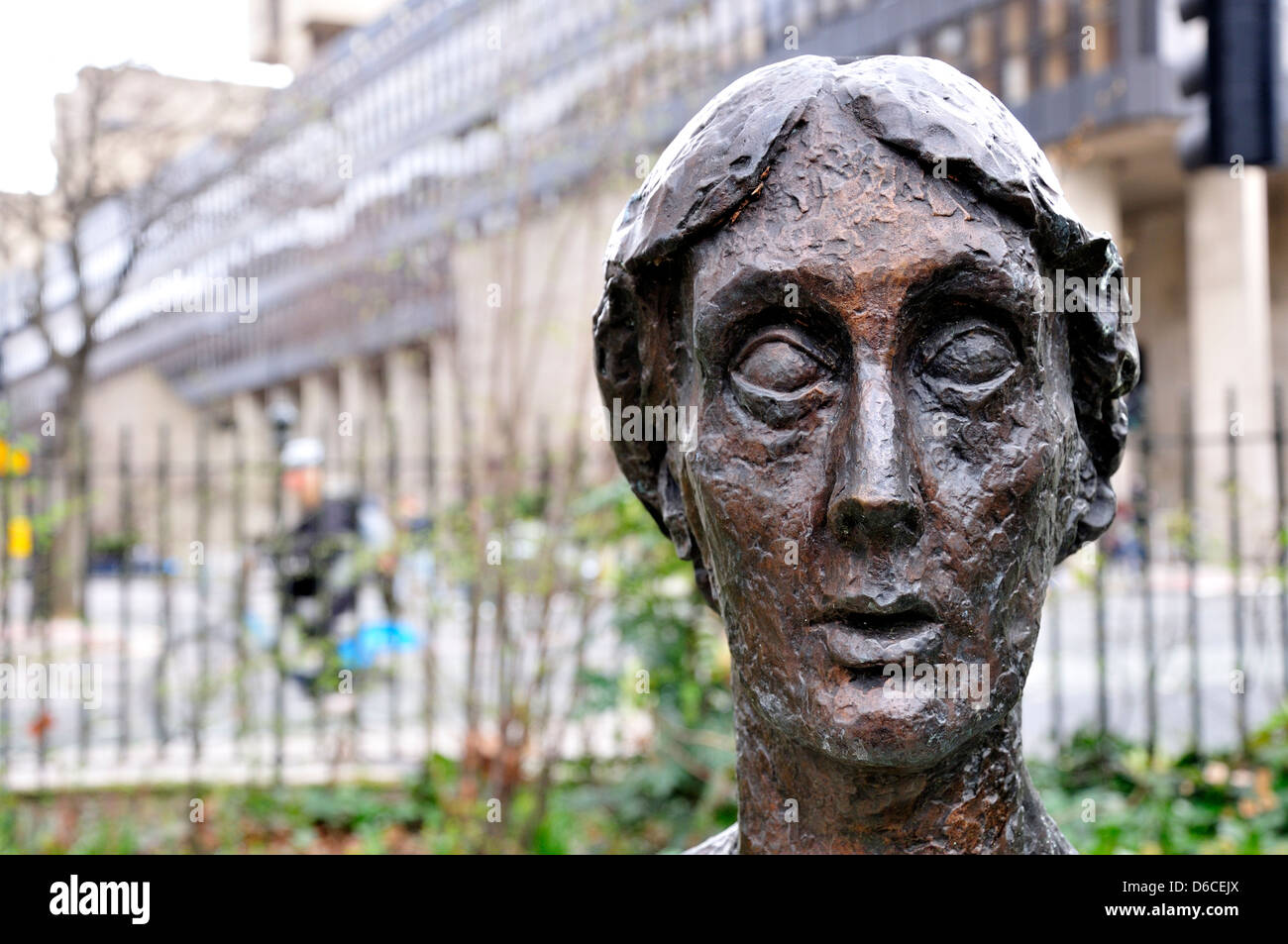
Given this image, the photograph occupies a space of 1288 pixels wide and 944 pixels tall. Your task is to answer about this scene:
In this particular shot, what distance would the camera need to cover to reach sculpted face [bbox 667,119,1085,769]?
5.53ft

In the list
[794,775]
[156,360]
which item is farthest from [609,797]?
[156,360]

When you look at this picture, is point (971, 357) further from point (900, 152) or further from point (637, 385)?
point (637, 385)

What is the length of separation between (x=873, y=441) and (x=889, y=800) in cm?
59

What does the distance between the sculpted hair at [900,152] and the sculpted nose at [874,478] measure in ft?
1.17

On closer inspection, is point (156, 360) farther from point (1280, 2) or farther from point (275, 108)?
point (1280, 2)

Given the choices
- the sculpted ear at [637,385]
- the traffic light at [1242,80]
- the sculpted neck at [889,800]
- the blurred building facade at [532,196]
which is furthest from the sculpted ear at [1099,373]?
the traffic light at [1242,80]

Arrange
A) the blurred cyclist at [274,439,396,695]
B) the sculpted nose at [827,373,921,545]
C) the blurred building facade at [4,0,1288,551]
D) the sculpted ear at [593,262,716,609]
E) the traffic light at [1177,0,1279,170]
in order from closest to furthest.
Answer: the sculpted nose at [827,373,921,545], the sculpted ear at [593,262,716,609], the traffic light at [1177,0,1279,170], the blurred cyclist at [274,439,396,695], the blurred building facade at [4,0,1288,551]

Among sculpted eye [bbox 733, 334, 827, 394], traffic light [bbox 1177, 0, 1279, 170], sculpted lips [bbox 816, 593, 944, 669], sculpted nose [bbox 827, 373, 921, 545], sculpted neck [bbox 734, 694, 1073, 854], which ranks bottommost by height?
sculpted neck [bbox 734, 694, 1073, 854]

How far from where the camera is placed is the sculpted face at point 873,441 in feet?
5.53

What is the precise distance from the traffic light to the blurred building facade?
1350 millimetres

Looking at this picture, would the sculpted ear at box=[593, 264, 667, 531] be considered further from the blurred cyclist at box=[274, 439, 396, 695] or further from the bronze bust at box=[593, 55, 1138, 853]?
the blurred cyclist at box=[274, 439, 396, 695]

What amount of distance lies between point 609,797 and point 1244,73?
140 inches

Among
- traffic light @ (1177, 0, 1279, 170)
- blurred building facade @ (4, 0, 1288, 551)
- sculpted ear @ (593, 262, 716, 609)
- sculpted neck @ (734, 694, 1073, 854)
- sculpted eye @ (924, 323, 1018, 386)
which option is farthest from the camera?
blurred building facade @ (4, 0, 1288, 551)

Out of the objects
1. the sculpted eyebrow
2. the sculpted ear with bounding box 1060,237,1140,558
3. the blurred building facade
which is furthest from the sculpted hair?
the blurred building facade
